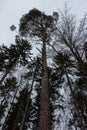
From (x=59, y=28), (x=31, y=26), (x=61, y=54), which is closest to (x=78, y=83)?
(x=61, y=54)

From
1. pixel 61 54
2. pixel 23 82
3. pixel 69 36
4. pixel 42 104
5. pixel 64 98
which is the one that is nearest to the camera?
pixel 42 104

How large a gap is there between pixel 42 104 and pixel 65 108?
790 centimetres

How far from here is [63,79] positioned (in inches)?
577

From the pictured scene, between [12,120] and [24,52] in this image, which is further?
[24,52]

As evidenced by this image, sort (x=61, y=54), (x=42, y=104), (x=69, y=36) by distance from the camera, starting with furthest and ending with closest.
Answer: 1. (x=61, y=54)
2. (x=69, y=36)
3. (x=42, y=104)

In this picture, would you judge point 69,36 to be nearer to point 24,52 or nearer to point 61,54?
point 61,54

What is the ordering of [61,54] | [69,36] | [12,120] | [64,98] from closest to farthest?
1. [69,36]
2. [61,54]
3. [12,120]
4. [64,98]

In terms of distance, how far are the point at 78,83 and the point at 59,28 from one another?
5.56m

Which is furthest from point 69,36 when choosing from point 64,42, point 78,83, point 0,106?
point 0,106

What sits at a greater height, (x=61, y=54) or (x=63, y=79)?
(x=63, y=79)

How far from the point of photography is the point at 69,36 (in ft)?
29.7

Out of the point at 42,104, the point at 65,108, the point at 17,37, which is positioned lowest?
the point at 42,104

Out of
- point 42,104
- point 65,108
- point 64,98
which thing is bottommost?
point 42,104

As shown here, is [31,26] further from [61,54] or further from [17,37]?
[61,54]
